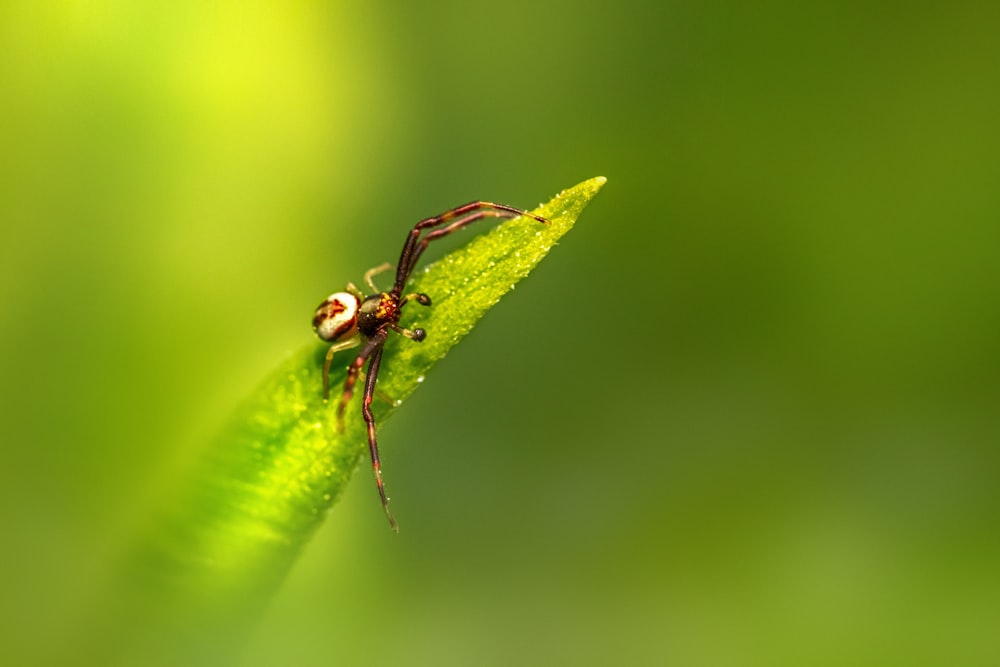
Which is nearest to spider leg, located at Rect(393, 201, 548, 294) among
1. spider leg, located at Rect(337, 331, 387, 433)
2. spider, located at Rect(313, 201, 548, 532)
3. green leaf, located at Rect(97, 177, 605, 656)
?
spider, located at Rect(313, 201, 548, 532)

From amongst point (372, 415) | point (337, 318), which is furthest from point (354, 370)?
point (337, 318)

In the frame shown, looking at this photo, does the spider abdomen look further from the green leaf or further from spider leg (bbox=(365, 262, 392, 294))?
the green leaf

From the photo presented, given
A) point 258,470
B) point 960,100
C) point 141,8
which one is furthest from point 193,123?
point 960,100

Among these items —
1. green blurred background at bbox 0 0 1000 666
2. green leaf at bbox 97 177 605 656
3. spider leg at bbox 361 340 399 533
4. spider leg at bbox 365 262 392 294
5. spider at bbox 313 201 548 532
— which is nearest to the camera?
green leaf at bbox 97 177 605 656

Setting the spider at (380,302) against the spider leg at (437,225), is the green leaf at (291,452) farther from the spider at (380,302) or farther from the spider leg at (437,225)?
the spider leg at (437,225)

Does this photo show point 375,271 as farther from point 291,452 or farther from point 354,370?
point 291,452

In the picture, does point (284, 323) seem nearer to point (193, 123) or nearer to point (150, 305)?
point (150, 305)

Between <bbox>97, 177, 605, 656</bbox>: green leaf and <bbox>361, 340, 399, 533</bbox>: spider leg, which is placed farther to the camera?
<bbox>361, 340, 399, 533</bbox>: spider leg

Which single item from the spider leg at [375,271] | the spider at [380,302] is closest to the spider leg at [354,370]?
the spider at [380,302]
